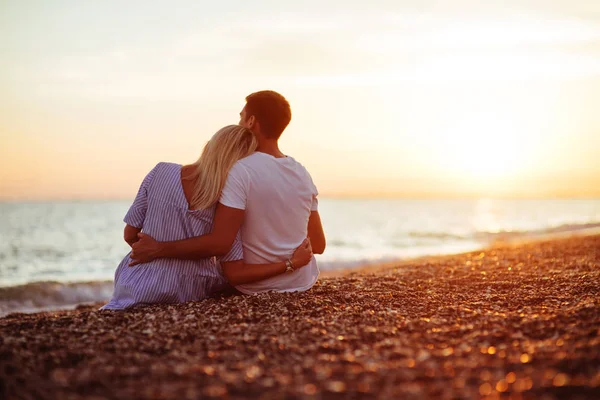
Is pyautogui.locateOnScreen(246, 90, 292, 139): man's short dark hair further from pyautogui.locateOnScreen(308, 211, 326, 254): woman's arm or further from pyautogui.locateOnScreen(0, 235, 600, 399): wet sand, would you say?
pyautogui.locateOnScreen(0, 235, 600, 399): wet sand

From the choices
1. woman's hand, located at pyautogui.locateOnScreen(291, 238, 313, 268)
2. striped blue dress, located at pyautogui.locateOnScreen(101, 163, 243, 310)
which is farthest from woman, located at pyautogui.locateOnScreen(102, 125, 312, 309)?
woman's hand, located at pyautogui.locateOnScreen(291, 238, 313, 268)

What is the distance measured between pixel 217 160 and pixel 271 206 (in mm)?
643

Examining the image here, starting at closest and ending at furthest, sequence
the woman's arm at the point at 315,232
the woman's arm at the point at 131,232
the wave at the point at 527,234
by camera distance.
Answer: the woman's arm at the point at 131,232
the woman's arm at the point at 315,232
the wave at the point at 527,234

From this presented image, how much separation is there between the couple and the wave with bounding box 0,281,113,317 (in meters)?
6.65

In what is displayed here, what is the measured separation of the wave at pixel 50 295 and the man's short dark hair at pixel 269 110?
7463mm

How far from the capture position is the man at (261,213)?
5125mm

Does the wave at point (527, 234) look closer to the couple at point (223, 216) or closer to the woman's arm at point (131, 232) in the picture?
the couple at point (223, 216)

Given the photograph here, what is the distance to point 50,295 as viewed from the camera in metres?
12.1

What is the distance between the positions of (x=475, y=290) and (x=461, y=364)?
10.5ft

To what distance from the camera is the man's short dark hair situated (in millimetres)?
5273

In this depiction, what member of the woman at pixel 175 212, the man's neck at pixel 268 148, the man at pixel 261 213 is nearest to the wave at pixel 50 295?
the woman at pixel 175 212

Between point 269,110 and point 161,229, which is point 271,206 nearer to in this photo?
point 269,110

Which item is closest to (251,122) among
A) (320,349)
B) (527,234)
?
(320,349)

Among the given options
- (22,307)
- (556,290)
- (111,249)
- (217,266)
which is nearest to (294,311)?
(217,266)
